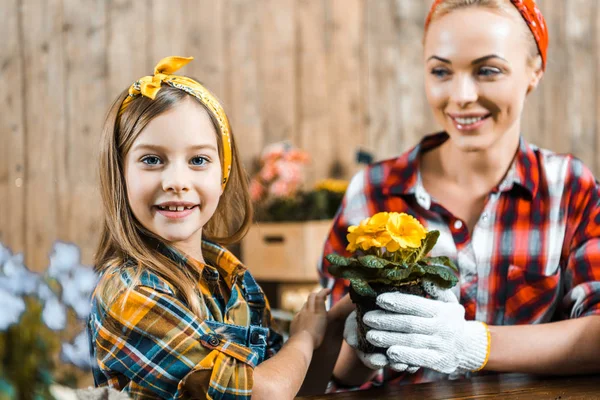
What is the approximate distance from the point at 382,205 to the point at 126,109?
639mm

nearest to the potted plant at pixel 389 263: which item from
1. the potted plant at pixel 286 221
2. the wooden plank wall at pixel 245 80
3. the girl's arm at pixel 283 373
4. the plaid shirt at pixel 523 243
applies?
the girl's arm at pixel 283 373

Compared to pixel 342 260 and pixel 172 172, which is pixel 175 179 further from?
pixel 342 260

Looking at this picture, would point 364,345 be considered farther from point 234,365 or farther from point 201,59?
point 201,59

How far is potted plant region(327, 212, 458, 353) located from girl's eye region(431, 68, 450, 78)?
448 mm

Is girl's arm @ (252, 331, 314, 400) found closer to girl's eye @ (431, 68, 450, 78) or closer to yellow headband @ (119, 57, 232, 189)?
yellow headband @ (119, 57, 232, 189)

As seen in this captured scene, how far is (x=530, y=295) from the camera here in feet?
4.66

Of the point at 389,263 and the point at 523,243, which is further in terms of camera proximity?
the point at 523,243

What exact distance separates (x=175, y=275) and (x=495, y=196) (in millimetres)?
734

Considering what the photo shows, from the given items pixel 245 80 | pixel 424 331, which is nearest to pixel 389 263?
pixel 424 331

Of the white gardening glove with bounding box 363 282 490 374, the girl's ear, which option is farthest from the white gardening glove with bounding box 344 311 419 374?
the girl's ear

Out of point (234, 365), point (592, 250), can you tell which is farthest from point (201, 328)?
point (592, 250)

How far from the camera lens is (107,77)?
3406 millimetres

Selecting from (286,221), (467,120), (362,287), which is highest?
(467,120)

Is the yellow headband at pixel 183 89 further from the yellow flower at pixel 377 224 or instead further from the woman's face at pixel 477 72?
the woman's face at pixel 477 72
